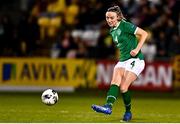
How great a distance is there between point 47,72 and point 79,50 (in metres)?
1.30

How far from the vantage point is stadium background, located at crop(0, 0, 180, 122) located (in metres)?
20.8

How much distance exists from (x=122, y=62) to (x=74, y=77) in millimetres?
9848

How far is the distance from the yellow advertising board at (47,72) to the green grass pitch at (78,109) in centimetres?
121

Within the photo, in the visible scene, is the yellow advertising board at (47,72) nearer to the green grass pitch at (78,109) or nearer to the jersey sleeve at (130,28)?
the green grass pitch at (78,109)

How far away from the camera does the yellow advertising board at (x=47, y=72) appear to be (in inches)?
832

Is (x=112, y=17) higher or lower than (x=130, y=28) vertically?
higher

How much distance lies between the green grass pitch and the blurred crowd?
223 cm

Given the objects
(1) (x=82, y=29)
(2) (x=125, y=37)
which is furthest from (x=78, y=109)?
(1) (x=82, y=29)

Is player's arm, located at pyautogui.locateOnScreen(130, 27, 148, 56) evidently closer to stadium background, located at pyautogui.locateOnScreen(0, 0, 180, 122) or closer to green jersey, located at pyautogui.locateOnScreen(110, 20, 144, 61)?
green jersey, located at pyautogui.locateOnScreen(110, 20, 144, 61)

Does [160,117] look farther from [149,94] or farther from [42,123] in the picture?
[149,94]

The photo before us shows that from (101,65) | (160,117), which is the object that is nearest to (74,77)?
(101,65)

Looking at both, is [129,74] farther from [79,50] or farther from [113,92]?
[79,50]

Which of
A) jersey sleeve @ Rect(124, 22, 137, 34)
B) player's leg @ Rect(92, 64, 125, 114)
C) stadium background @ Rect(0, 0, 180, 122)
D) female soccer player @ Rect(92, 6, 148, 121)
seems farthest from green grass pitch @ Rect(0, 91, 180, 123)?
jersey sleeve @ Rect(124, 22, 137, 34)

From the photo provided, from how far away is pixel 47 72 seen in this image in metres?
21.2
